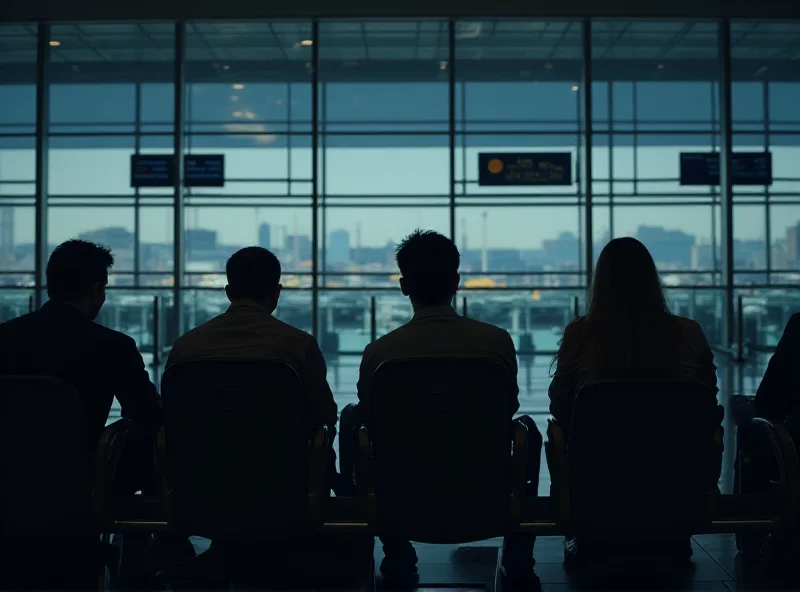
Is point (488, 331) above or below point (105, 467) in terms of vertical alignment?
above

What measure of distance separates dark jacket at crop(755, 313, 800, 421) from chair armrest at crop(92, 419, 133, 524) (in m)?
2.18

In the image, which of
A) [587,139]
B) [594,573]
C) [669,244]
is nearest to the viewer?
[594,573]

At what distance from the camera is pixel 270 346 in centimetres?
254

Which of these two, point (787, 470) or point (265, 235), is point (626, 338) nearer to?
point (787, 470)

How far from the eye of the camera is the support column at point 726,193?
403 inches

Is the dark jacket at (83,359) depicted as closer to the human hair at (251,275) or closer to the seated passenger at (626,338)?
the human hair at (251,275)

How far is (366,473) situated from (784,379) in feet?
4.81

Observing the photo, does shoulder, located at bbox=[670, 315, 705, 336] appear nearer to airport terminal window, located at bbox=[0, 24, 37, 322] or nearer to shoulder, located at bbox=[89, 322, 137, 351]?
shoulder, located at bbox=[89, 322, 137, 351]

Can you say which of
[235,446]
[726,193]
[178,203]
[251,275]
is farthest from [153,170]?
[235,446]

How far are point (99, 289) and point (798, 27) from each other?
38.0 ft

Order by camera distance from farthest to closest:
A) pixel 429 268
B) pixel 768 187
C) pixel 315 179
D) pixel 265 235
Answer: pixel 265 235 < pixel 768 187 < pixel 315 179 < pixel 429 268

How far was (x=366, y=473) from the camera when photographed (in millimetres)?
2400

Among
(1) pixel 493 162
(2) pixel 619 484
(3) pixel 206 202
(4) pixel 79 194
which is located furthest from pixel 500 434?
(4) pixel 79 194

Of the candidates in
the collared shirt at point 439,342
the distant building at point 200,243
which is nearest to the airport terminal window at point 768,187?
the distant building at point 200,243
